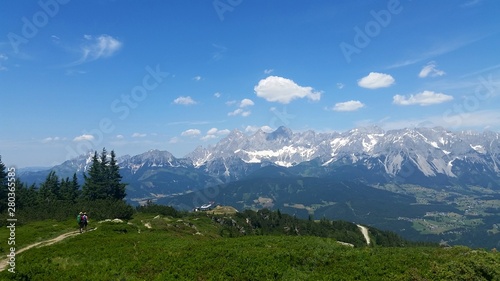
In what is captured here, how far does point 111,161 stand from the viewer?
403 feet

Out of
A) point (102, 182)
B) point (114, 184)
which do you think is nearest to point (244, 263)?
point (102, 182)

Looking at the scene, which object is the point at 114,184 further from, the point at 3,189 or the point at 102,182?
the point at 3,189

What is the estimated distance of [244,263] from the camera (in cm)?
2928

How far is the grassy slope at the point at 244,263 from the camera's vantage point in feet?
87.2

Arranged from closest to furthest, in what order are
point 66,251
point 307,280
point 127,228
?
point 307,280, point 66,251, point 127,228

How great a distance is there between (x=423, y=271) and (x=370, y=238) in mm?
157102

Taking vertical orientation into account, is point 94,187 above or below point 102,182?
below

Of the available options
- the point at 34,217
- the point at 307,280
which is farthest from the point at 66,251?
the point at 34,217

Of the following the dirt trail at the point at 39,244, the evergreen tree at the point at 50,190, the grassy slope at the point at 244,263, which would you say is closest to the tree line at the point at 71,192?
the evergreen tree at the point at 50,190

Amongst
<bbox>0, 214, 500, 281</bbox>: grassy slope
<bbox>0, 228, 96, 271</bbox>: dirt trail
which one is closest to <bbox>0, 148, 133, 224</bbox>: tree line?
<bbox>0, 228, 96, 271</bbox>: dirt trail

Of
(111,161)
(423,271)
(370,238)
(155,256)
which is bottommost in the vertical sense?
(370,238)

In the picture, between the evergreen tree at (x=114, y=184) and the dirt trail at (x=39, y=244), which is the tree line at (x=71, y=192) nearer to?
the evergreen tree at (x=114, y=184)

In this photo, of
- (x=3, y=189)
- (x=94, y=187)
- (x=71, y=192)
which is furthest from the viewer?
(x=71, y=192)

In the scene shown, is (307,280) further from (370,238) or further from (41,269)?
(370,238)
